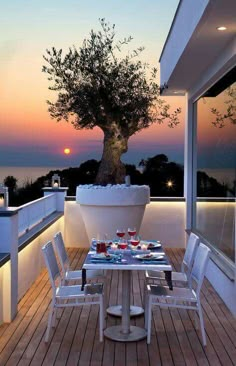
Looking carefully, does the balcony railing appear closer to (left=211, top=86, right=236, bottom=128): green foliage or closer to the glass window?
the glass window

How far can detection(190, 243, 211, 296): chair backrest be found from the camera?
423cm

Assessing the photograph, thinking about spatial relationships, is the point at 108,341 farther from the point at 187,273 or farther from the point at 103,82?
the point at 103,82

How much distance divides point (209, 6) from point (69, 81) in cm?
450

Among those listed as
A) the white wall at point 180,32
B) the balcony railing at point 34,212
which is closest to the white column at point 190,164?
the white wall at point 180,32

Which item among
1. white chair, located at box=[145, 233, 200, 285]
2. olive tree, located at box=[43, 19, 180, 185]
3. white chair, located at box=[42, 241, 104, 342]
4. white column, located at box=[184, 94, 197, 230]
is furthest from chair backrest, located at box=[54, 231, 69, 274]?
white column, located at box=[184, 94, 197, 230]

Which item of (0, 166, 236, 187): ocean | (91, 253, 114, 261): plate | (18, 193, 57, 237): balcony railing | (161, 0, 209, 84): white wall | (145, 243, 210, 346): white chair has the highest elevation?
(161, 0, 209, 84): white wall

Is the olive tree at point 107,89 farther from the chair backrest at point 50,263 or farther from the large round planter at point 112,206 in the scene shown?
the chair backrest at point 50,263

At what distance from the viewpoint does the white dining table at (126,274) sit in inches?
162

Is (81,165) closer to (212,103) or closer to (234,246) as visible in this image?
(212,103)

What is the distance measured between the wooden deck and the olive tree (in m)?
3.48

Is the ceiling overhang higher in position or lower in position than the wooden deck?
higher

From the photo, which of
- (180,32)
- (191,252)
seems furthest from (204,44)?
(191,252)

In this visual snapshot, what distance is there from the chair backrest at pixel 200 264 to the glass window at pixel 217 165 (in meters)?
1.09

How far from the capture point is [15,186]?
11477 millimetres
